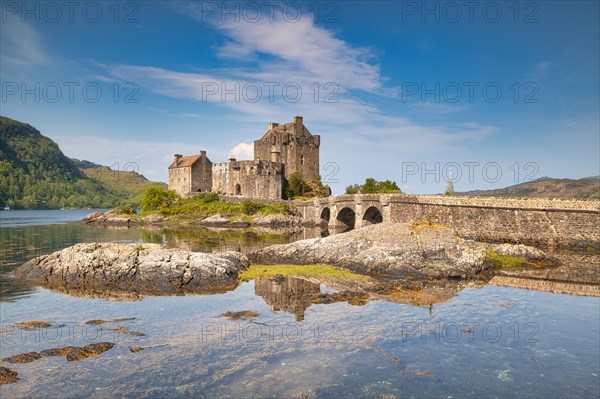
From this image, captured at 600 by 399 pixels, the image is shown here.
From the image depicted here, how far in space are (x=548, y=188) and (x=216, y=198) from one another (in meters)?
67.6

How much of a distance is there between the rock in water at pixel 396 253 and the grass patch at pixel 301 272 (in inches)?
44.8

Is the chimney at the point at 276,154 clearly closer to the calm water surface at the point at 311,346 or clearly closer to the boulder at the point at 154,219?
the boulder at the point at 154,219

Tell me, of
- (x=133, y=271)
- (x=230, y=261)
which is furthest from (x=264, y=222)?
(x=133, y=271)

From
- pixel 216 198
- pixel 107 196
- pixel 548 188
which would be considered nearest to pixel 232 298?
pixel 216 198

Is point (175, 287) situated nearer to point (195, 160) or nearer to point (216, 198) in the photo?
point (216, 198)

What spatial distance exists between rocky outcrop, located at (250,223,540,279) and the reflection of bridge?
718cm

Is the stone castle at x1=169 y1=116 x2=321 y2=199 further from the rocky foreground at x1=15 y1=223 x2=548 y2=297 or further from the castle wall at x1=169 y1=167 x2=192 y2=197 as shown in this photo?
the rocky foreground at x1=15 y1=223 x2=548 y2=297

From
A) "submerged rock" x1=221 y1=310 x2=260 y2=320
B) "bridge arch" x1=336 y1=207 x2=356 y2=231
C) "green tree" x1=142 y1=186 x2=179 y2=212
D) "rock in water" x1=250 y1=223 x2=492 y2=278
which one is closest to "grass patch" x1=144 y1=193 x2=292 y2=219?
"green tree" x1=142 y1=186 x2=179 y2=212

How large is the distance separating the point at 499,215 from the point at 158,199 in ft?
208

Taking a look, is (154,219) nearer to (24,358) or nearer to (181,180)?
(181,180)

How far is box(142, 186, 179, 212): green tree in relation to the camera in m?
81.9

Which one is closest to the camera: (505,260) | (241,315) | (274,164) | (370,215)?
(241,315)

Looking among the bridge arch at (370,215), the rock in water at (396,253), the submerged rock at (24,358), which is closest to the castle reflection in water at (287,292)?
the rock in water at (396,253)

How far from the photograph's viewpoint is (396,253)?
2541cm
